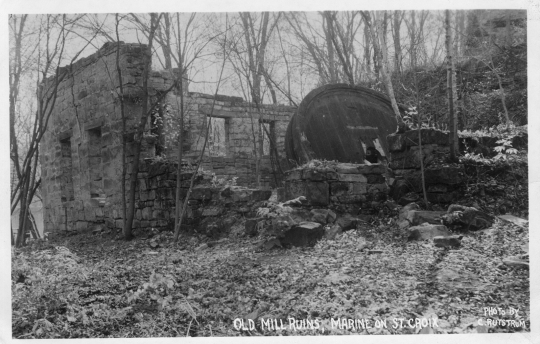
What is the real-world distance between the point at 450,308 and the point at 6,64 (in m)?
4.41

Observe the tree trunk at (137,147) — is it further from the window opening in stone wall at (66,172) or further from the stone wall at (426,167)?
the stone wall at (426,167)

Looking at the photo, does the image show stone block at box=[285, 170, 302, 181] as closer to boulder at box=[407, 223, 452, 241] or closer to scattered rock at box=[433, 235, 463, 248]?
boulder at box=[407, 223, 452, 241]

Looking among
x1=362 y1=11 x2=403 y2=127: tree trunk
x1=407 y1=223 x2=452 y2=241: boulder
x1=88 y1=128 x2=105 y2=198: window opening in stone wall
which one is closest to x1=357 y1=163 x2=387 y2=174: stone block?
x1=362 y1=11 x2=403 y2=127: tree trunk

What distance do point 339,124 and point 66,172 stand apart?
5.07 metres

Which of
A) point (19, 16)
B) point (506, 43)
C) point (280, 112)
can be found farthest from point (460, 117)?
Result: point (19, 16)

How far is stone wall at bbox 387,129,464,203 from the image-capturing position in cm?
566

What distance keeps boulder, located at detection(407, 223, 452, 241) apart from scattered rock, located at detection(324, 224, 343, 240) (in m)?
0.79

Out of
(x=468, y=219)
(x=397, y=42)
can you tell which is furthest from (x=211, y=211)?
(x=397, y=42)

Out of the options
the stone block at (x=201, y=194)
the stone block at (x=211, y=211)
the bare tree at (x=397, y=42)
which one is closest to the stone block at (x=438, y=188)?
the bare tree at (x=397, y=42)

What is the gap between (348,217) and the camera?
5.70 m

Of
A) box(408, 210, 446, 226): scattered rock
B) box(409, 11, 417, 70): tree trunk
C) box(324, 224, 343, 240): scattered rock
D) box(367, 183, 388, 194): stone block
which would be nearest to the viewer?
box(408, 210, 446, 226): scattered rock

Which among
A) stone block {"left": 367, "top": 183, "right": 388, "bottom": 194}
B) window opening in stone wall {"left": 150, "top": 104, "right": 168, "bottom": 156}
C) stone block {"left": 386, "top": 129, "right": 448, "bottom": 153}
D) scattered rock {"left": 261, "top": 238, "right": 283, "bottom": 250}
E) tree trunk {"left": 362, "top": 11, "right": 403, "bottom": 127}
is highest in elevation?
tree trunk {"left": 362, "top": 11, "right": 403, "bottom": 127}

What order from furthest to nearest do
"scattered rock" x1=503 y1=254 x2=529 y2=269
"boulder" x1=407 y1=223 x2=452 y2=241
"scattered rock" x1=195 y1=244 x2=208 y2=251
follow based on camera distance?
"scattered rock" x1=195 y1=244 x2=208 y2=251
"boulder" x1=407 y1=223 x2=452 y2=241
"scattered rock" x1=503 y1=254 x2=529 y2=269

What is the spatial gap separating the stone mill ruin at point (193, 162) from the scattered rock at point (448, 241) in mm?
1052
